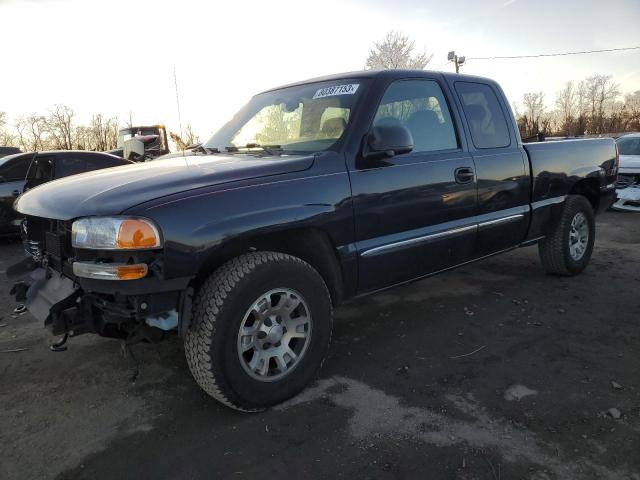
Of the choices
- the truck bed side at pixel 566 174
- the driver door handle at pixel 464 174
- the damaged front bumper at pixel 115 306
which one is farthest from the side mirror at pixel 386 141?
the truck bed side at pixel 566 174

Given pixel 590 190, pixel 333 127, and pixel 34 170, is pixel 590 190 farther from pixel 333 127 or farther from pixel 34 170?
pixel 34 170

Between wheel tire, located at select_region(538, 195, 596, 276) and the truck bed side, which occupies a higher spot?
the truck bed side

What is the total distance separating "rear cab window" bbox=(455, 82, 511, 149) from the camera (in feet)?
12.4

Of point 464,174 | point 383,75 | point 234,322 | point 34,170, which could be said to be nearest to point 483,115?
point 464,174

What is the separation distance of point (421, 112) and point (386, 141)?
0.81 metres

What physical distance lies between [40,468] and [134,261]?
1089 mm

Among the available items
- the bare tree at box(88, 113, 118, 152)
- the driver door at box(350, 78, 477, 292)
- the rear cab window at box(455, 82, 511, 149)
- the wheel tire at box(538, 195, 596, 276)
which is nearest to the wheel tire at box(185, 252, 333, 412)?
the driver door at box(350, 78, 477, 292)

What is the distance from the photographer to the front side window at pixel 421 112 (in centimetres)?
324

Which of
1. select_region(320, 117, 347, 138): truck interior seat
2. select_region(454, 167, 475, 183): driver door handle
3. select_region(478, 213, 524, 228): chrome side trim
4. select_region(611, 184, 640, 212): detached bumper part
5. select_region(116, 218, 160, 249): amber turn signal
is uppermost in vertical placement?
select_region(320, 117, 347, 138): truck interior seat

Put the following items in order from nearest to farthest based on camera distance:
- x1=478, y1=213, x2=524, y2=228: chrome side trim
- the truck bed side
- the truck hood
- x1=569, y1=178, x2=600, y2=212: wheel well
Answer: the truck hood
x1=478, y1=213, x2=524, y2=228: chrome side trim
the truck bed side
x1=569, y1=178, x2=600, y2=212: wheel well

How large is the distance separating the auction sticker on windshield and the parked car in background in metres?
5.40

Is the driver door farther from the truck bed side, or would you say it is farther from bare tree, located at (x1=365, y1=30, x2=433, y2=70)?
bare tree, located at (x1=365, y1=30, x2=433, y2=70)

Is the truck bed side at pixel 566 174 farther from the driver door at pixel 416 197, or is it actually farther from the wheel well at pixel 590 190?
the driver door at pixel 416 197

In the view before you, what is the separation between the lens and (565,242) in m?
4.69
